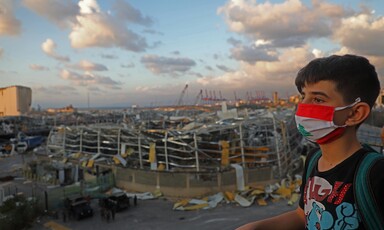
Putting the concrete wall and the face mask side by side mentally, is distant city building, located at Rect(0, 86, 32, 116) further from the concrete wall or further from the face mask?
the face mask

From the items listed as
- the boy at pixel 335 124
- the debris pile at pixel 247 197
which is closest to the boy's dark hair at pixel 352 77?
the boy at pixel 335 124

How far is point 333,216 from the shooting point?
1.45 metres

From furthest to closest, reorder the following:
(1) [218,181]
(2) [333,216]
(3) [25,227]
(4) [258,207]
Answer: (1) [218,181] → (4) [258,207] → (3) [25,227] → (2) [333,216]

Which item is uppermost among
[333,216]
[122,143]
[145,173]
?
[333,216]

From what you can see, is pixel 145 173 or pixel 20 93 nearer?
pixel 145 173

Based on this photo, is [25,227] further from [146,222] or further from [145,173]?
[145,173]

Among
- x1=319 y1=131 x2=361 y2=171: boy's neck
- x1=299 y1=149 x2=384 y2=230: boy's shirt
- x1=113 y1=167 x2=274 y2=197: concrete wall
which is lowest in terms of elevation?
x1=113 y1=167 x2=274 y2=197: concrete wall

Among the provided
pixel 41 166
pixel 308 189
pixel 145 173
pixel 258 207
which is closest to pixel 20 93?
pixel 41 166

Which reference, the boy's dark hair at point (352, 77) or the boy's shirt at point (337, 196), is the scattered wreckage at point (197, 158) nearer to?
the boy's shirt at point (337, 196)

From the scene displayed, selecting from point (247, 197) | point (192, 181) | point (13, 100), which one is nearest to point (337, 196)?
point (247, 197)

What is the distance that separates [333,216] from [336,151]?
34cm

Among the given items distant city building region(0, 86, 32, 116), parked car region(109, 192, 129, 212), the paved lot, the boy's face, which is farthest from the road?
distant city building region(0, 86, 32, 116)

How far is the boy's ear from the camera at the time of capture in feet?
5.02

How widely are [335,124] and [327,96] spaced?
0.51 ft
